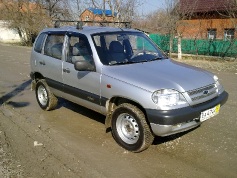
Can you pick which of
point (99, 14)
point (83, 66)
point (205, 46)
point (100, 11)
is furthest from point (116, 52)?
point (205, 46)

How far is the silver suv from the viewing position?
362cm

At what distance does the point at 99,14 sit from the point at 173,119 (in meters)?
14.7

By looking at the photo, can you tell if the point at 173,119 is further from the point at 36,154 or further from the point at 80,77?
the point at 36,154

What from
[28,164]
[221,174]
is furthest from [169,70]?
[28,164]

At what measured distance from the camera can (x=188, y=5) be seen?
17969 millimetres

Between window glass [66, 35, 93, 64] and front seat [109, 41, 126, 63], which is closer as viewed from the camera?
front seat [109, 41, 126, 63]

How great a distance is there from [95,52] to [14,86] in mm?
5147

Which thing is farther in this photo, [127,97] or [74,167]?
[127,97]

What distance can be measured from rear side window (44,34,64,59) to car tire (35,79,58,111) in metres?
0.76

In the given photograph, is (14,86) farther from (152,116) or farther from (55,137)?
(152,116)

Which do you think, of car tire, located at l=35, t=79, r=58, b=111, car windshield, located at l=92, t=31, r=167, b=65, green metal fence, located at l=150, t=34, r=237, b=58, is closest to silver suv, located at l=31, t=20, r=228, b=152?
car windshield, located at l=92, t=31, r=167, b=65

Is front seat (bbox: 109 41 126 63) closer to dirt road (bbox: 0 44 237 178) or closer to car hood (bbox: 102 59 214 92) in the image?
car hood (bbox: 102 59 214 92)

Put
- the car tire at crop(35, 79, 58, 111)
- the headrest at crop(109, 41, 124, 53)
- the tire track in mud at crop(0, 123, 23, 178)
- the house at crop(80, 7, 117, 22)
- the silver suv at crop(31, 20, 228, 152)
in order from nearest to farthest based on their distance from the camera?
1. the tire track in mud at crop(0, 123, 23, 178)
2. the silver suv at crop(31, 20, 228, 152)
3. the headrest at crop(109, 41, 124, 53)
4. the car tire at crop(35, 79, 58, 111)
5. the house at crop(80, 7, 117, 22)

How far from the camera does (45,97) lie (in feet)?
20.1
